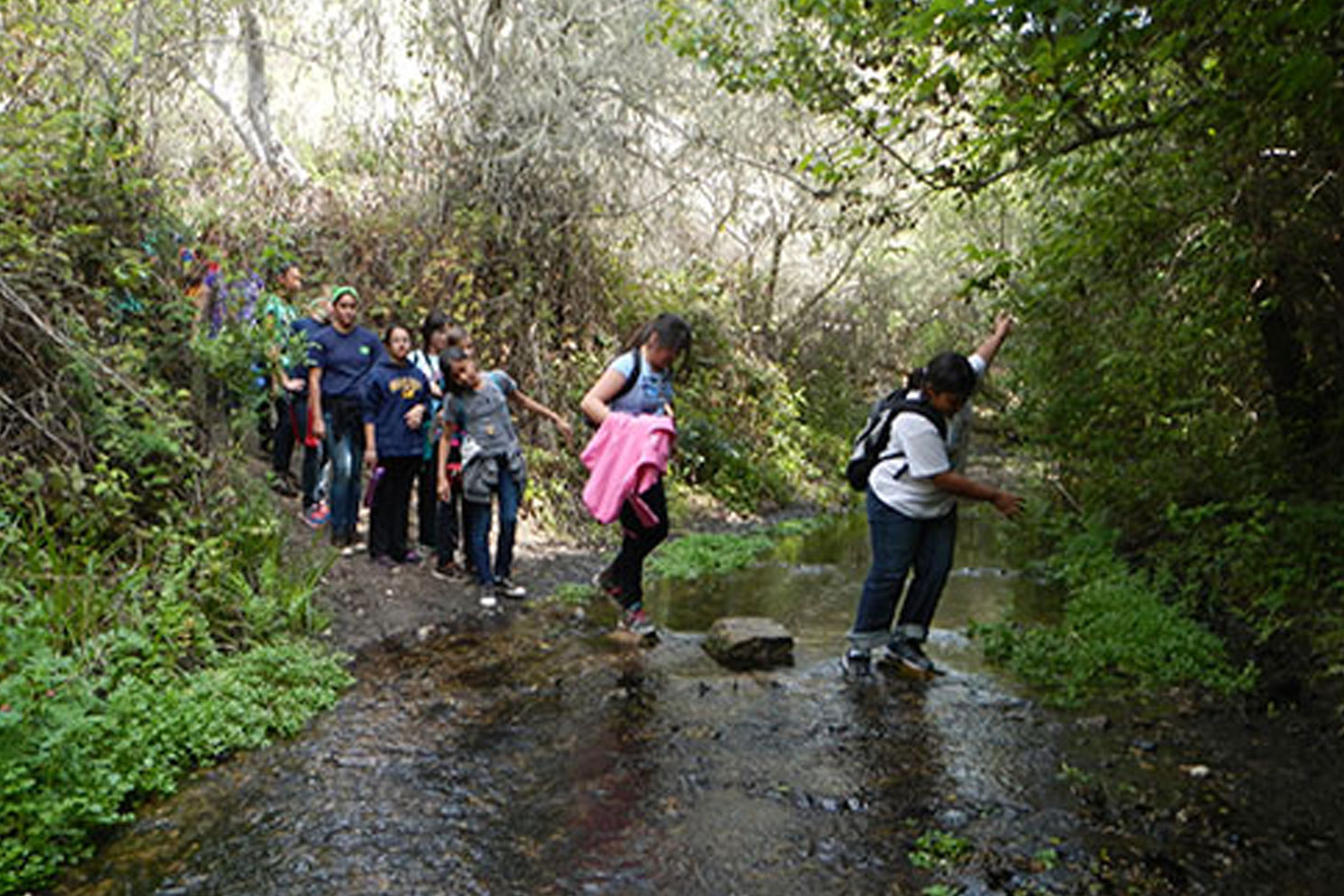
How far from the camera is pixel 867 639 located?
19.6ft

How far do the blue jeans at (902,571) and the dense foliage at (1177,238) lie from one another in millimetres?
1591

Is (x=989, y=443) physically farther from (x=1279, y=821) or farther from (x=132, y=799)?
(x=132, y=799)

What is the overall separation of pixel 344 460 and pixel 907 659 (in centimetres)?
483

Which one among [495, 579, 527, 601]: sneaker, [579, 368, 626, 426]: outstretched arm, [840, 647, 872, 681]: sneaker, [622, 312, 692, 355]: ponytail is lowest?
[495, 579, 527, 601]: sneaker

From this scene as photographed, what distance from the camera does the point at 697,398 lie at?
15758 mm

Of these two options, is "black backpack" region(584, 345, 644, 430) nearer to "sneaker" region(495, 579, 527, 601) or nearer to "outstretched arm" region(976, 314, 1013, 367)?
"outstretched arm" region(976, 314, 1013, 367)

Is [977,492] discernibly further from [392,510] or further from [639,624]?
[392,510]

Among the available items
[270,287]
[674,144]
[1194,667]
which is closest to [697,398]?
[674,144]

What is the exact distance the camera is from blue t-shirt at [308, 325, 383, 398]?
8195mm

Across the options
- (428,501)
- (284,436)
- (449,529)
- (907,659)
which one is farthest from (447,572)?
(907,659)

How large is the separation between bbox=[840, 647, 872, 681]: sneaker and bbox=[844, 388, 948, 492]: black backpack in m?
1.02

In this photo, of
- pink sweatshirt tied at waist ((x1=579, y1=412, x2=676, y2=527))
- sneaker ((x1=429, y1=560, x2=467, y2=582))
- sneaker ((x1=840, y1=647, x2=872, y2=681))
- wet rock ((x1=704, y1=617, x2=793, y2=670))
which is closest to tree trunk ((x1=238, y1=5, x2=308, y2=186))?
sneaker ((x1=429, y1=560, x2=467, y2=582))

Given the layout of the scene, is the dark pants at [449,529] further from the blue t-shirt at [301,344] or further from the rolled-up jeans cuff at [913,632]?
the rolled-up jeans cuff at [913,632]

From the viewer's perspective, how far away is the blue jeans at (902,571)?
578cm
